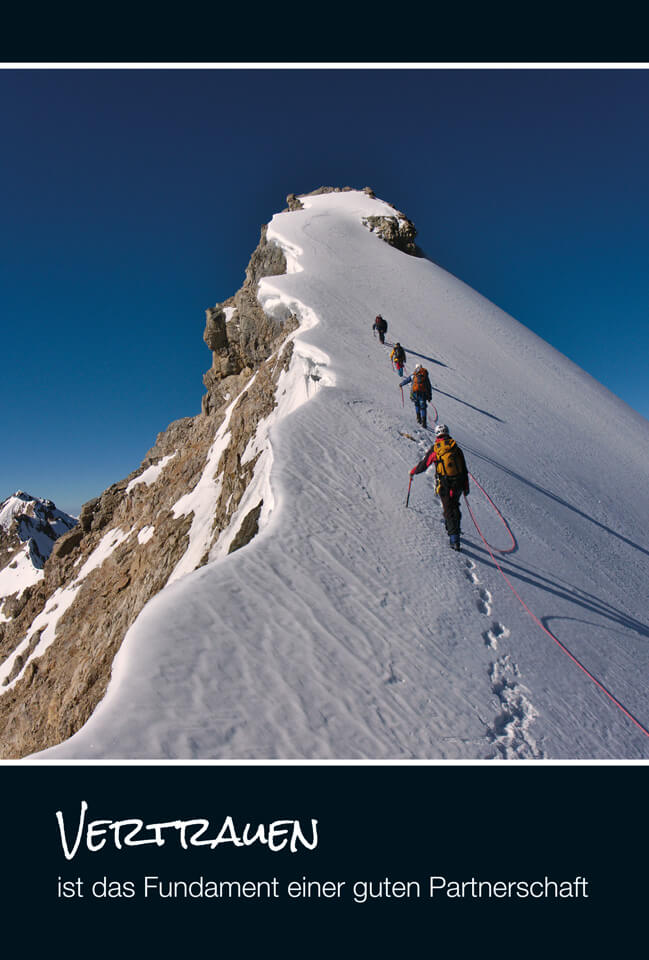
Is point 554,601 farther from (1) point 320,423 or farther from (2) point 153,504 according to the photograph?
(2) point 153,504

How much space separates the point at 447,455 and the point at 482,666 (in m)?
2.93

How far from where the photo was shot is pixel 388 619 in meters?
5.56

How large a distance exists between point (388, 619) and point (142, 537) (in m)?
19.2

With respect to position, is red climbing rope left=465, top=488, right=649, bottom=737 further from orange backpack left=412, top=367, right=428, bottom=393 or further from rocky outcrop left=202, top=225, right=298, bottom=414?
rocky outcrop left=202, top=225, right=298, bottom=414

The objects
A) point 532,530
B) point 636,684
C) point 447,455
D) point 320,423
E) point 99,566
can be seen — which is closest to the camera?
point 636,684

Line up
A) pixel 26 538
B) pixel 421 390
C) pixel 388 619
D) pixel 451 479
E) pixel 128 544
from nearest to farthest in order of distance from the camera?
pixel 388 619 < pixel 451 479 < pixel 421 390 < pixel 128 544 < pixel 26 538

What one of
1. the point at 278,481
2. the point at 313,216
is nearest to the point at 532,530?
the point at 278,481

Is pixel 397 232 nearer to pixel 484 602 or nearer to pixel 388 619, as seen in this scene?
pixel 484 602

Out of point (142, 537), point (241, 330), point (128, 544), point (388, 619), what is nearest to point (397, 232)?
point (241, 330)

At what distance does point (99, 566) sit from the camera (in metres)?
25.0

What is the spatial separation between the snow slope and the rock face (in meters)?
1.87

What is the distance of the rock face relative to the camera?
14.3 meters

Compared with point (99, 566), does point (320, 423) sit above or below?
below

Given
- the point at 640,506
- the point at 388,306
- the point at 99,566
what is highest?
the point at 388,306
